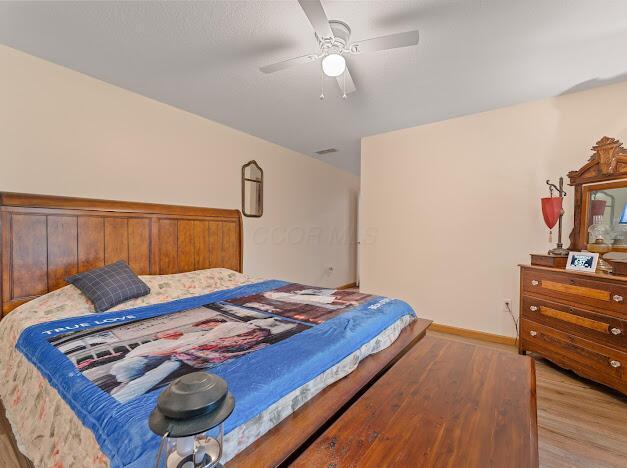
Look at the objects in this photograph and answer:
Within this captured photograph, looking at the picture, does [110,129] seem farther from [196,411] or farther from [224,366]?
[196,411]

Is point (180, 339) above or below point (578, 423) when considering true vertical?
above

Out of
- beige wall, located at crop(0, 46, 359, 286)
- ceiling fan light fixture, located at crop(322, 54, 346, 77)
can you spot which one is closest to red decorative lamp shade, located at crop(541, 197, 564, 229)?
ceiling fan light fixture, located at crop(322, 54, 346, 77)

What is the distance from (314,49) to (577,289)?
2737 mm

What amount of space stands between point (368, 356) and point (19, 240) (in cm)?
249

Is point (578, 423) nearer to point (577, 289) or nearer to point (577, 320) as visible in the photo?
point (577, 320)

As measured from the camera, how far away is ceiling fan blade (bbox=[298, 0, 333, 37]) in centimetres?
134

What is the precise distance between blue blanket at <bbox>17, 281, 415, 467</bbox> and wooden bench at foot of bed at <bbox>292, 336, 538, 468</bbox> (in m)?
0.24

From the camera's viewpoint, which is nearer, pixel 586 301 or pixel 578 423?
pixel 578 423

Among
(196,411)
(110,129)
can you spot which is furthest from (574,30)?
(110,129)

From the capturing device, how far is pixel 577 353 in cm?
219

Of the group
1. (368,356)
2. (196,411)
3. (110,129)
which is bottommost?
(368,356)

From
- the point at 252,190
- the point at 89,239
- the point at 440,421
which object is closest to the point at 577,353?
the point at 440,421

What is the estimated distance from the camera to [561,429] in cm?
175

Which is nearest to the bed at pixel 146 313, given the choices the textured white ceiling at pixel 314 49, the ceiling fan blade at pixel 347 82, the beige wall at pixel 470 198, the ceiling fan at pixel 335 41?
the textured white ceiling at pixel 314 49
